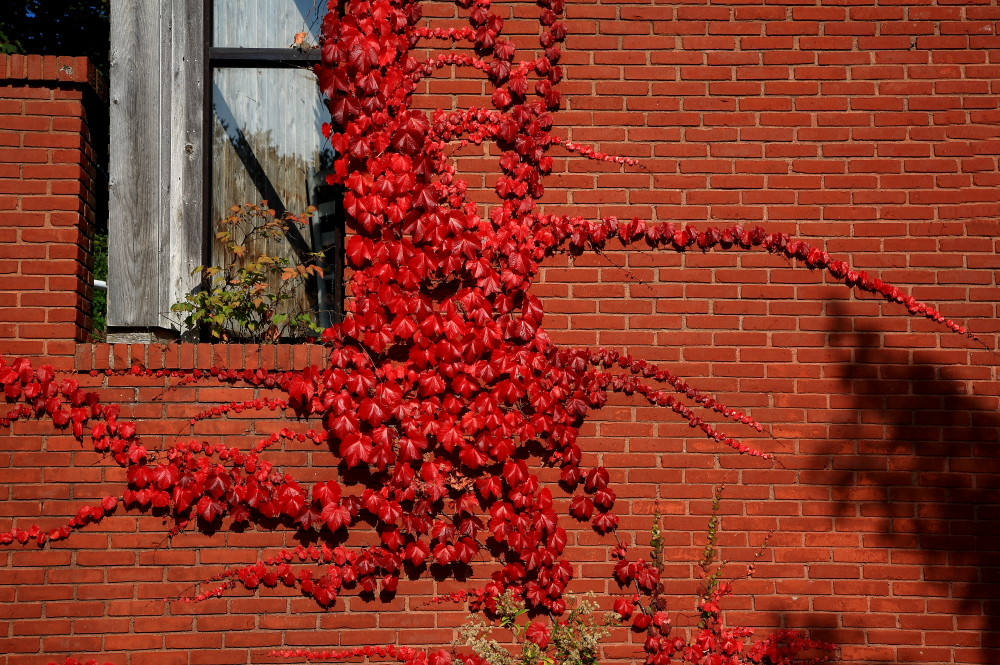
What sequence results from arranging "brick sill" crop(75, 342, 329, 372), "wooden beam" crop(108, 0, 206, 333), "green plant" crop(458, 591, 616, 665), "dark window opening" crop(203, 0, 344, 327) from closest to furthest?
"green plant" crop(458, 591, 616, 665) → "brick sill" crop(75, 342, 329, 372) → "wooden beam" crop(108, 0, 206, 333) → "dark window opening" crop(203, 0, 344, 327)

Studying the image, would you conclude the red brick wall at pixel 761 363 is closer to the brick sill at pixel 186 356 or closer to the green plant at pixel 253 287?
the brick sill at pixel 186 356

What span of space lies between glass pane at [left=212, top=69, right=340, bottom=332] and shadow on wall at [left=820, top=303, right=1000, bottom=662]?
2835 mm

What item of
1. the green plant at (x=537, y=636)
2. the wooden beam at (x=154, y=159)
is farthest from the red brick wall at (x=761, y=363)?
the wooden beam at (x=154, y=159)

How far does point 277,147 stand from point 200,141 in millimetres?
407

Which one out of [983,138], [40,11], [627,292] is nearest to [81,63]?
[627,292]

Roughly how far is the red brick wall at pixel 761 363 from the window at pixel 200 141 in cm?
52

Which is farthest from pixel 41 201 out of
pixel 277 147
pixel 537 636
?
pixel 537 636

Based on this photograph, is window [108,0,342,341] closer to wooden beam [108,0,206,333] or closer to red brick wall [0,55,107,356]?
wooden beam [108,0,206,333]

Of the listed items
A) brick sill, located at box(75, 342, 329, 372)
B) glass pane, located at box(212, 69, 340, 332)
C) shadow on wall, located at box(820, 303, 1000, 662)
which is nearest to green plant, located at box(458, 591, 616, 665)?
shadow on wall, located at box(820, 303, 1000, 662)

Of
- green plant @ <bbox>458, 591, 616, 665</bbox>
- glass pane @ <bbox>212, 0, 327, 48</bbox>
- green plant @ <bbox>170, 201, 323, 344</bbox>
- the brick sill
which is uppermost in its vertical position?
glass pane @ <bbox>212, 0, 327, 48</bbox>

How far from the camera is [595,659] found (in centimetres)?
355

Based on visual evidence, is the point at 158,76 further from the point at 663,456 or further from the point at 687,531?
the point at 687,531

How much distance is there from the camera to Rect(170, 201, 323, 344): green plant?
3.80 meters

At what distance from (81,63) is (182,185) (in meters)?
0.72
